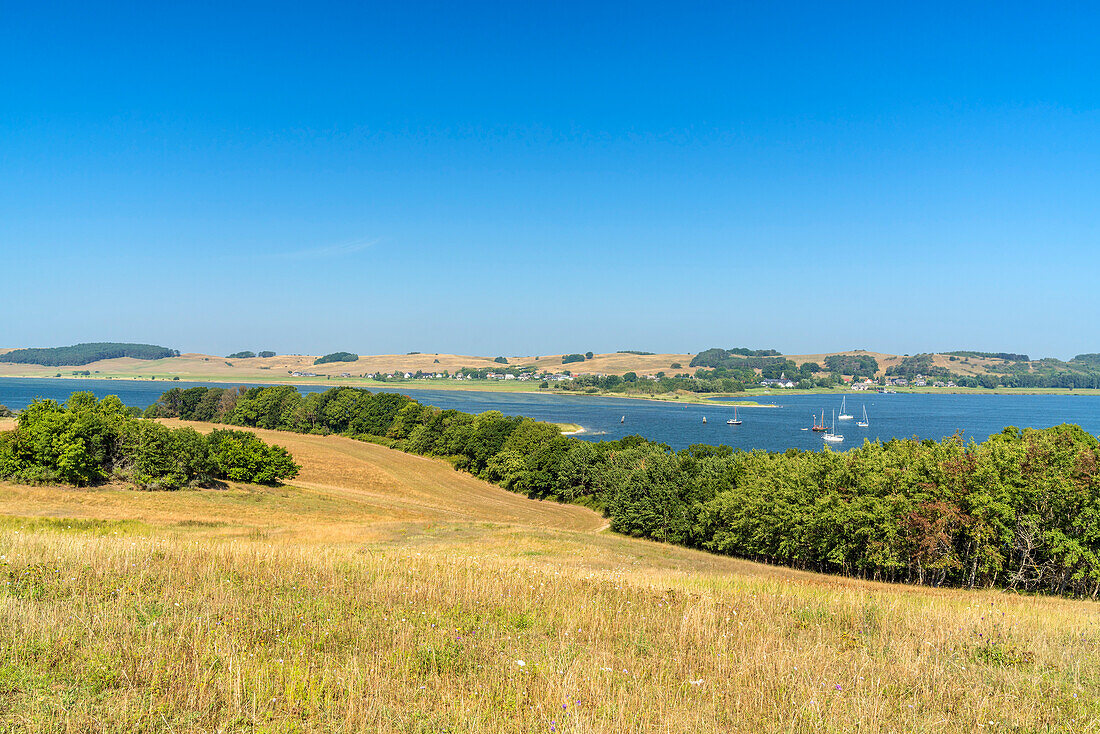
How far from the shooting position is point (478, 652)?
697 cm

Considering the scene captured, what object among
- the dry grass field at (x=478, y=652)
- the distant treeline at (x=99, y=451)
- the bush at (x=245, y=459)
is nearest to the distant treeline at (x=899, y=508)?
the dry grass field at (x=478, y=652)

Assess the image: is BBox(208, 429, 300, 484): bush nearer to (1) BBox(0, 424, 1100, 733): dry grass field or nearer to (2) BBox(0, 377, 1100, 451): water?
(1) BBox(0, 424, 1100, 733): dry grass field

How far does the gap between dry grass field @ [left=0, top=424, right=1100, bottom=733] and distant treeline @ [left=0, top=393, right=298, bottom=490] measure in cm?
4153

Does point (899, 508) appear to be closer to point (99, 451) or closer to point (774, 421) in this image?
point (99, 451)

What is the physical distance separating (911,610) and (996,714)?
17.2 feet

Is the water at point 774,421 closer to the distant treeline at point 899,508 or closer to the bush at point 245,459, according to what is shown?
the distant treeline at point 899,508

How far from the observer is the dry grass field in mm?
5340

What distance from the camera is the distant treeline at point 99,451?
1772 inches

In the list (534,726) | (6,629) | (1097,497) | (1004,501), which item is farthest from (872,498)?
(6,629)

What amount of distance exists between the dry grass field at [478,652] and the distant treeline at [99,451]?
4153cm

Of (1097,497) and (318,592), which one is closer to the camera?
(318,592)

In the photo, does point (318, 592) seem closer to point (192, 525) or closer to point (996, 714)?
point (996, 714)

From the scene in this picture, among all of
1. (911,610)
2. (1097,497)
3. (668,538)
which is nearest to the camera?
(911,610)

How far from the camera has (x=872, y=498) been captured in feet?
105
